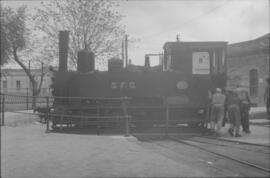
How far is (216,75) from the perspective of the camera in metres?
15.6

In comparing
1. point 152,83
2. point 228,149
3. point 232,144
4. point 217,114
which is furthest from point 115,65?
point 228,149

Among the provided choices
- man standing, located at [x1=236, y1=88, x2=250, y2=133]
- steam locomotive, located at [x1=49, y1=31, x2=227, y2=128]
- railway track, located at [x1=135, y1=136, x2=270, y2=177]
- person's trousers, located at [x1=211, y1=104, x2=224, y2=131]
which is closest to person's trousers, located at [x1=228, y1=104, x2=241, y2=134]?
person's trousers, located at [x1=211, y1=104, x2=224, y2=131]

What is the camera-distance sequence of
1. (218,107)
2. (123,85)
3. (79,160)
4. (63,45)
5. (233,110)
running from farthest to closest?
(123,85)
(63,45)
(218,107)
(233,110)
(79,160)

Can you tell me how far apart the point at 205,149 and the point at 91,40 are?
9322mm

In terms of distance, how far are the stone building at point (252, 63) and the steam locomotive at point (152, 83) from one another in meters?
15.9

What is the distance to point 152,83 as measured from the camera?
16.0m

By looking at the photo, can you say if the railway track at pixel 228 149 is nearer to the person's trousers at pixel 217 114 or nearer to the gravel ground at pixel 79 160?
the person's trousers at pixel 217 114

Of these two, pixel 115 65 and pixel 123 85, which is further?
pixel 115 65

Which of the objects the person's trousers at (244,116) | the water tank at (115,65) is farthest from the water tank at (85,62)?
the person's trousers at (244,116)

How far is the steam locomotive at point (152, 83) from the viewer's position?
1509 centimetres

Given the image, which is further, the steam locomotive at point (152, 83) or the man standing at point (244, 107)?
the steam locomotive at point (152, 83)

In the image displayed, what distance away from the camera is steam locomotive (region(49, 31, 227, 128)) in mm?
15086

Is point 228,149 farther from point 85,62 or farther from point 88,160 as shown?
point 85,62

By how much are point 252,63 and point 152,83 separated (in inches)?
761
